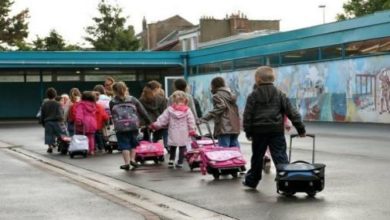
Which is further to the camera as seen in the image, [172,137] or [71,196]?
[172,137]

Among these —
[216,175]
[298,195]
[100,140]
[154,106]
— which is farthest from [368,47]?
[298,195]

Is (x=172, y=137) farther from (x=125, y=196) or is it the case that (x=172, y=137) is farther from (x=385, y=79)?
(x=385, y=79)

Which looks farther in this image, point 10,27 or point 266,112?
point 10,27

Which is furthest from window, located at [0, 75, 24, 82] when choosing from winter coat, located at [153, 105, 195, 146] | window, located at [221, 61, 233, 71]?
winter coat, located at [153, 105, 195, 146]

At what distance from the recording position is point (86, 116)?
17.1 m

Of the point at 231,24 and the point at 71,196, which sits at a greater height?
the point at 231,24

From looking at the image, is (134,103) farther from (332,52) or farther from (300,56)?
(300,56)

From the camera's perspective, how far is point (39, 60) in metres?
43.2

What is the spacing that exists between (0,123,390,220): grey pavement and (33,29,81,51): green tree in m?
61.8

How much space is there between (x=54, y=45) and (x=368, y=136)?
200 feet

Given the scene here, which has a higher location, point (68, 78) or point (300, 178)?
point (68, 78)

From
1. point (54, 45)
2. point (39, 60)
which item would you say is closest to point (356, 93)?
point (39, 60)

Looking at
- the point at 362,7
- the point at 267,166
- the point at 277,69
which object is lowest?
the point at 267,166

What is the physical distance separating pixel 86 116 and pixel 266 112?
327 inches
